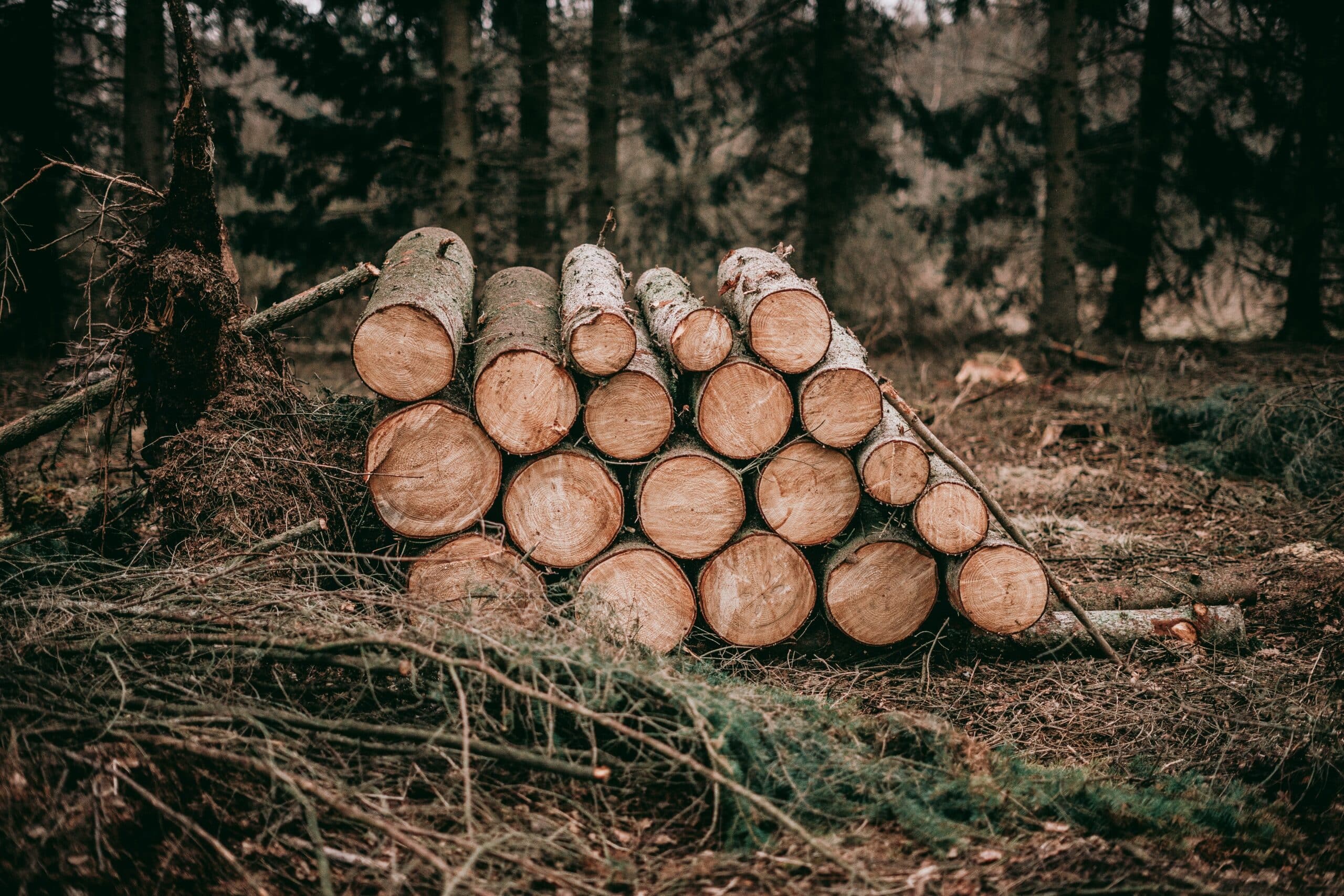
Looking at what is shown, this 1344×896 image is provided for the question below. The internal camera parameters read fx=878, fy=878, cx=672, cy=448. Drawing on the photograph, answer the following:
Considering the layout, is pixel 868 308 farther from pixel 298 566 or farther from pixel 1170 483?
pixel 298 566

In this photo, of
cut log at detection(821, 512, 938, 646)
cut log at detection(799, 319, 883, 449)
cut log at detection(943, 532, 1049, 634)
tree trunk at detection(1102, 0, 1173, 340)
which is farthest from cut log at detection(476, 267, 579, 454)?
tree trunk at detection(1102, 0, 1173, 340)

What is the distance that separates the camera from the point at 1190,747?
323 centimetres

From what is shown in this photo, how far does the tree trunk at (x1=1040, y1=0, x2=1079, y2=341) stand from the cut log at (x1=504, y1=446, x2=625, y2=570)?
27.9ft

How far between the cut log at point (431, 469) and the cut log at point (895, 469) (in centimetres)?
158

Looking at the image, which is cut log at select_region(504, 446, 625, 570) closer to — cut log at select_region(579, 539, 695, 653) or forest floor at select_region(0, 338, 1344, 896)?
cut log at select_region(579, 539, 695, 653)

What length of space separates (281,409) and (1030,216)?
11.8 metres

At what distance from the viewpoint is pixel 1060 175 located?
33.4ft

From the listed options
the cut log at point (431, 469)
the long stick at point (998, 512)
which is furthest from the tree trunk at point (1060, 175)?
the cut log at point (431, 469)

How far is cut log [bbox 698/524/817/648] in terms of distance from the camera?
382 centimetres

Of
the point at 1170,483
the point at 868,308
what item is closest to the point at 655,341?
the point at 1170,483

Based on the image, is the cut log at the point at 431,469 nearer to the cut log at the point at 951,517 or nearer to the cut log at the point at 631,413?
the cut log at the point at 631,413

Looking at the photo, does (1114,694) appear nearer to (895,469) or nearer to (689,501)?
(895,469)

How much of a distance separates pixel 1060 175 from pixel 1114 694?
821cm

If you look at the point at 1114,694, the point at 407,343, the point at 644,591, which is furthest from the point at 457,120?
the point at 1114,694
